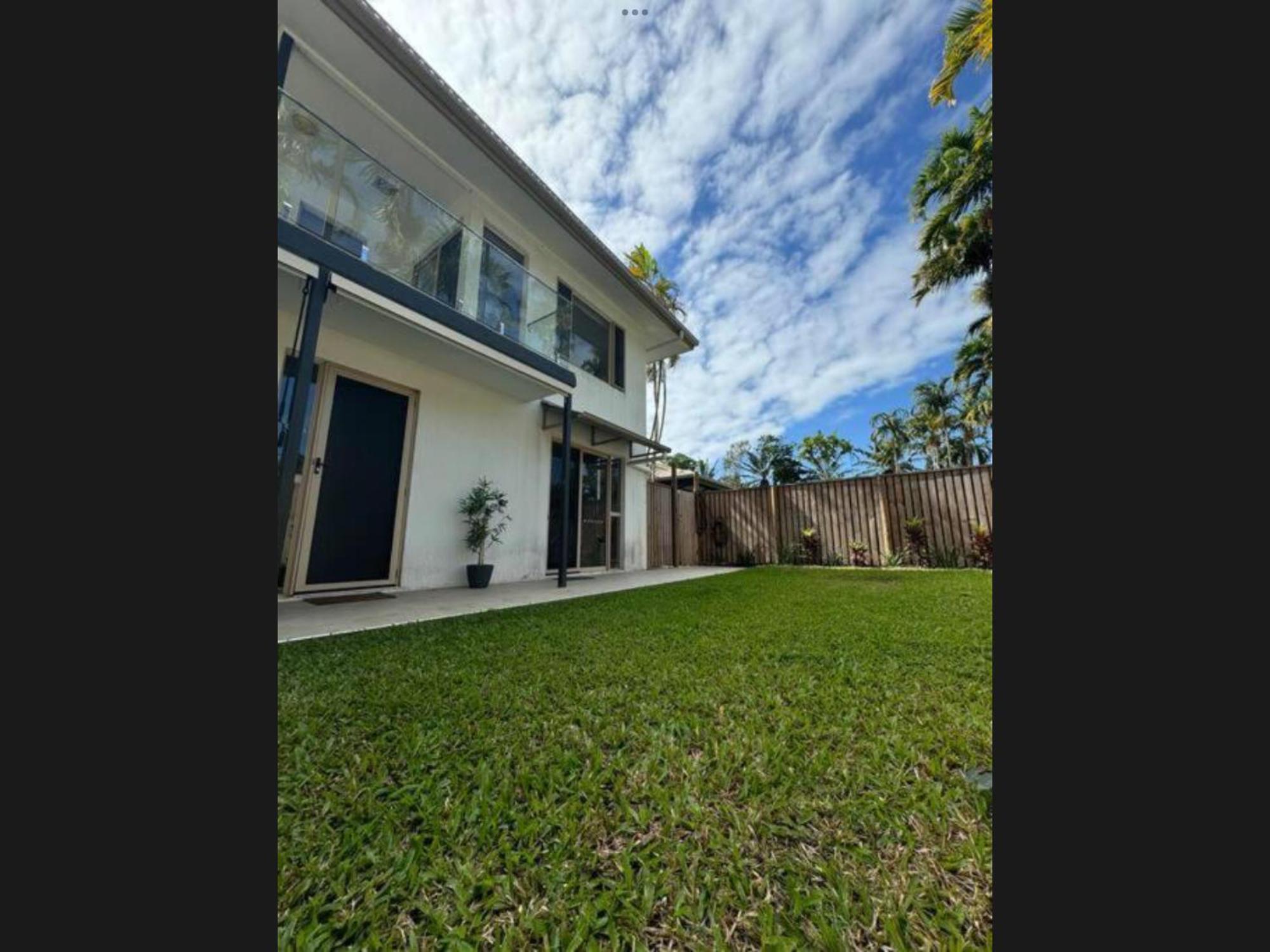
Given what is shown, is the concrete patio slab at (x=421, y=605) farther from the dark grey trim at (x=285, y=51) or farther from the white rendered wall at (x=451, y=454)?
the dark grey trim at (x=285, y=51)

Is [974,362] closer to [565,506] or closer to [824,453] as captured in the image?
[824,453]

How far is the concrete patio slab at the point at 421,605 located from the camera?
3219 mm

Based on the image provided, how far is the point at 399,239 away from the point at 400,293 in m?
0.73

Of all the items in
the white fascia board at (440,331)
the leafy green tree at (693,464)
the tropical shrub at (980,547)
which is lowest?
the tropical shrub at (980,547)

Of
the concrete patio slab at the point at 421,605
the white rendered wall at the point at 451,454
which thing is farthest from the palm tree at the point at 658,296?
the concrete patio slab at the point at 421,605

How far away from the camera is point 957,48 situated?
6273 mm

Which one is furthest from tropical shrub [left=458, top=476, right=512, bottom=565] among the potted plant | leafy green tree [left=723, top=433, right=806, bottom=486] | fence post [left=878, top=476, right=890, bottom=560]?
leafy green tree [left=723, top=433, right=806, bottom=486]

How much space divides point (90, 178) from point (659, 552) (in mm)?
9321

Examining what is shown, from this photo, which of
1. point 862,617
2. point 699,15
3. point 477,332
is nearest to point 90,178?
point 699,15

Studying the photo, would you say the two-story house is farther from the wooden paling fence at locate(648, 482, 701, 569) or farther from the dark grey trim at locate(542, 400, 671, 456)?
the wooden paling fence at locate(648, 482, 701, 569)

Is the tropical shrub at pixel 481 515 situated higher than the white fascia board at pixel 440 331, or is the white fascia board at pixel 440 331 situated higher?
the white fascia board at pixel 440 331

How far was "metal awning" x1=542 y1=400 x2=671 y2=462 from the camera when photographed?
685cm

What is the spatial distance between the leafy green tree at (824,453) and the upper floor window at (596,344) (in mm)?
19500

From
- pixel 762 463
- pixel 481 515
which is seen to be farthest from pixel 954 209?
pixel 762 463
